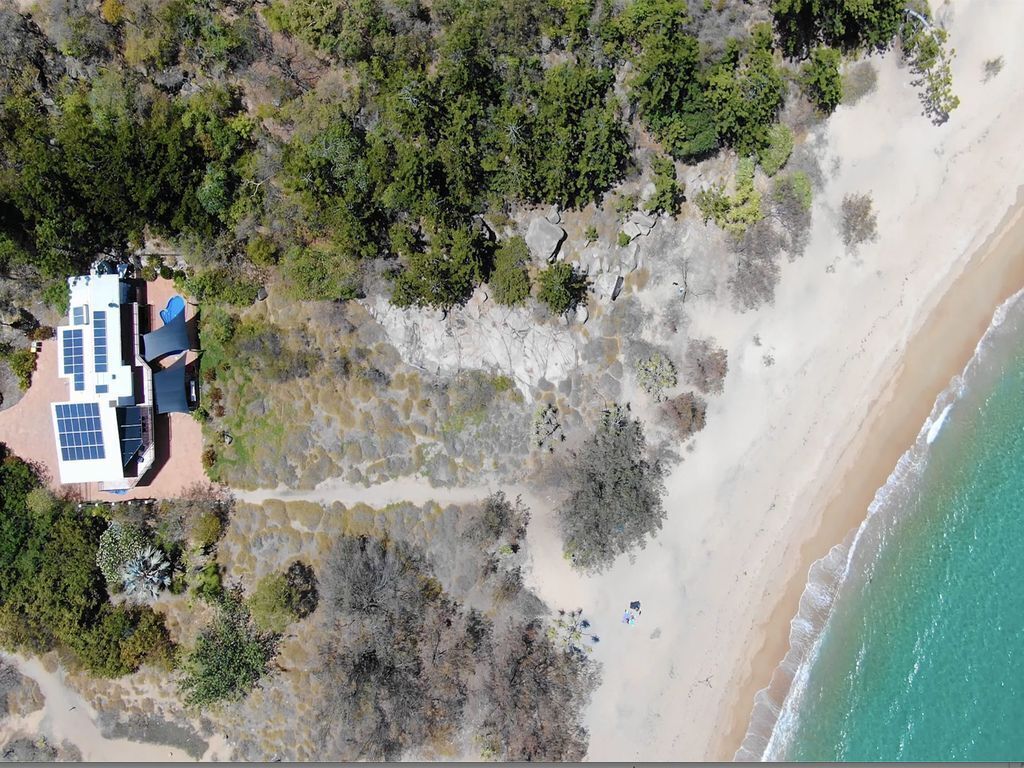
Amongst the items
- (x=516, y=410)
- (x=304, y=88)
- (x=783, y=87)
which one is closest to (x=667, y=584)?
(x=516, y=410)

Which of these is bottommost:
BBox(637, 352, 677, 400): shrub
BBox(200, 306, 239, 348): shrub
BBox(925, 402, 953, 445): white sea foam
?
BBox(925, 402, 953, 445): white sea foam

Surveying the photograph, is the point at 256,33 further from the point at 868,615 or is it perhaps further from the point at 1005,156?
the point at 868,615

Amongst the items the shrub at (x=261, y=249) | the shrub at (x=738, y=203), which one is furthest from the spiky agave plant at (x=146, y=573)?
the shrub at (x=738, y=203)

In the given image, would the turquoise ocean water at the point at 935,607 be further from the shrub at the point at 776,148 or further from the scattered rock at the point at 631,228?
the scattered rock at the point at 631,228

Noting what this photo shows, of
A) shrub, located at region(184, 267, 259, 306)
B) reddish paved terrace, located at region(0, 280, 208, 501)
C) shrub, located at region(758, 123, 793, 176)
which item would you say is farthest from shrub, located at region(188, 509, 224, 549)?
shrub, located at region(758, 123, 793, 176)

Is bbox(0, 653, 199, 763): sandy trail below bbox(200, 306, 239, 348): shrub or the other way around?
below

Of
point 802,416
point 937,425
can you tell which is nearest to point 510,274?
point 802,416

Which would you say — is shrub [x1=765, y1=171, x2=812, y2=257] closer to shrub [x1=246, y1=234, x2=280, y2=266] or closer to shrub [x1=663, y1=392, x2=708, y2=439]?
shrub [x1=663, y1=392, x2=708, y2=439]
